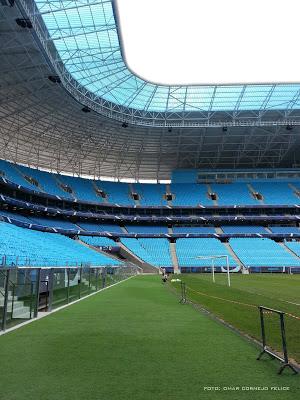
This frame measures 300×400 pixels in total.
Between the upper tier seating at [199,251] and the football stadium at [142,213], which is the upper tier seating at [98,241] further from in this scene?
the upper tier seating at [199,251]

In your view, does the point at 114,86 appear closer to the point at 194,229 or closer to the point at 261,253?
the point at 261,253

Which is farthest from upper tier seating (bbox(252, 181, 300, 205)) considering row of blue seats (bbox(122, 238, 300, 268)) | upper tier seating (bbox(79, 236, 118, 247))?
upper tier seating (bbox(79, 236, 118, 247))

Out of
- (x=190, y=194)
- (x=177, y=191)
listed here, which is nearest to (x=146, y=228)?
(x=177, y=191)

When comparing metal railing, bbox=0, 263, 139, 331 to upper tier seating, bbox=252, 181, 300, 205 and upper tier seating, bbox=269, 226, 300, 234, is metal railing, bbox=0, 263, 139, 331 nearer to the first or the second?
upper tier seating, bbox=269, 226, 300, 234

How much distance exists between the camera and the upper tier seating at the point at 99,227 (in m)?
64.4

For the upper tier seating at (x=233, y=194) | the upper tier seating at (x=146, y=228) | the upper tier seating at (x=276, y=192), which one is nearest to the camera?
the upper tier seating at (x=146, y=228)

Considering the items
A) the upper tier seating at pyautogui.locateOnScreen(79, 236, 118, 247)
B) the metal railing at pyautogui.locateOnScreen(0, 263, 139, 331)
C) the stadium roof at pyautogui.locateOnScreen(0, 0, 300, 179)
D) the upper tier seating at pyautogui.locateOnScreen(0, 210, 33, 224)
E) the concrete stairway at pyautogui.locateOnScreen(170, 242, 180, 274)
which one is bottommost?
the metal railing at pyautogui.locateOnScreen(0, 263, 139, 331)

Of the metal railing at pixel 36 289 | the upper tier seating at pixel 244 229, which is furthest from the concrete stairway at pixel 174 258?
the metal railing at pixel 36 289

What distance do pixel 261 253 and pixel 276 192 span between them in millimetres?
17578

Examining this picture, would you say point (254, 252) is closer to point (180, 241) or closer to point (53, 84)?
point (180, 241)

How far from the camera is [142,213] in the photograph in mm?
71312

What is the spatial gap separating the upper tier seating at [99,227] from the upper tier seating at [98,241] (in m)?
3.52

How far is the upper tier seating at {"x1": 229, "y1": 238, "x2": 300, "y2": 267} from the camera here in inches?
2178

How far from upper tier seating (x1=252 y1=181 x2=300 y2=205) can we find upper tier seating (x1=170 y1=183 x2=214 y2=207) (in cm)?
1023
